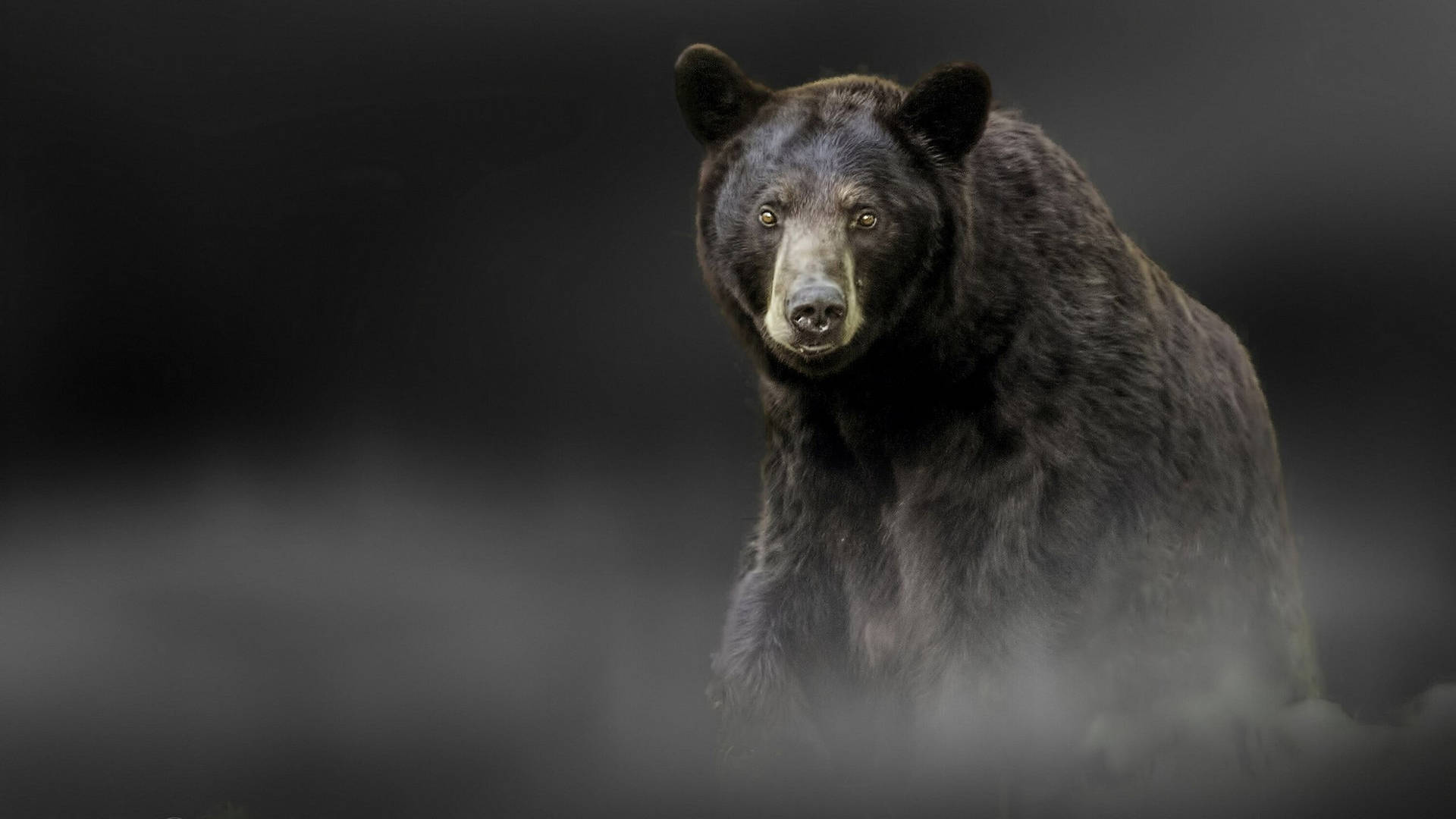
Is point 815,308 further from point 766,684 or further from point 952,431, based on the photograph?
point 766,684

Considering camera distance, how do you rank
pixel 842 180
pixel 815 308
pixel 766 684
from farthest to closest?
pixel 766 684, pixel 842 180, pixel 815 308

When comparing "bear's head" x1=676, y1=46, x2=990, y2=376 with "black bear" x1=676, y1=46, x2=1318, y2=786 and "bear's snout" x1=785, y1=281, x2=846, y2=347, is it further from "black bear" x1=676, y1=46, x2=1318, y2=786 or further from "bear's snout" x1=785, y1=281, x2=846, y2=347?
"bear's snout" x1=785, y1=281, x2=846, y2=347

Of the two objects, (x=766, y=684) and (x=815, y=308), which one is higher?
(x=815, y=308)

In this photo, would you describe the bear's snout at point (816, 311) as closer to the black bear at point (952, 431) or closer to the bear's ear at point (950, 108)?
the black bear at point (952, 431)

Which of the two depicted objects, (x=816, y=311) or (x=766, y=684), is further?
→ (x=766, y=684)

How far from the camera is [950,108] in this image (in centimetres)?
655

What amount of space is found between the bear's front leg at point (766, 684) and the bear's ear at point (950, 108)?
173cm

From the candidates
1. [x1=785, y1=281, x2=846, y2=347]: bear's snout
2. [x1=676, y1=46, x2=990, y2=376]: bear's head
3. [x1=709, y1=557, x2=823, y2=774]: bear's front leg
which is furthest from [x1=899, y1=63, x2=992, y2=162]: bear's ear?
[x1=709, y1=557, x2=823, y2=774]: bear's front leg

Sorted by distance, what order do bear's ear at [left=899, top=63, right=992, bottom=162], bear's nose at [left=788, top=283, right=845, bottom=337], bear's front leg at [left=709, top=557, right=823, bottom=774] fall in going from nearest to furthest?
bear's nose at [left=788, top=283, right=845, bottom=337] → bear's ear at [left=899, top=63, right=992, bottom=162] → bear's front leg at [left=709, top=557, right=823, bottom=774]

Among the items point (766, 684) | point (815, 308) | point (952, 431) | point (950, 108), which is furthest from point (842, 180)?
point (766, 684)

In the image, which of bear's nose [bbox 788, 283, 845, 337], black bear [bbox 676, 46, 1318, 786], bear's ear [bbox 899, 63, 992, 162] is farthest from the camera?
black bear [bbox 676, 46, 1318, 786]

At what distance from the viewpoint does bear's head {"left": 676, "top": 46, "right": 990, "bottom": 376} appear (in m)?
6.50

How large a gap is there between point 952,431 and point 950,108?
44.5 inches

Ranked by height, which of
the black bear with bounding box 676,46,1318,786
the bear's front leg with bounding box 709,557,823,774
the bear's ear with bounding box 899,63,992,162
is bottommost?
the bear's front leg with bounding box 709,557,823,774
